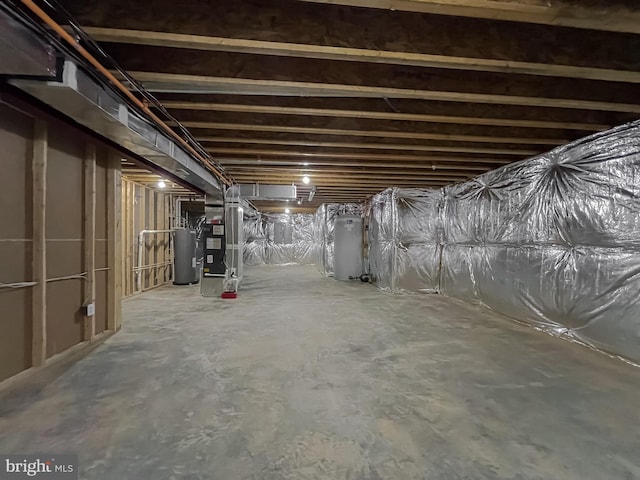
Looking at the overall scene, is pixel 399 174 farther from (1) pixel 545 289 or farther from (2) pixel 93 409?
(2) pixel 93 409

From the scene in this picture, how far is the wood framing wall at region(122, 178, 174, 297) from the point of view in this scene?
5.36 metres

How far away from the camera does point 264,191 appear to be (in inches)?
218

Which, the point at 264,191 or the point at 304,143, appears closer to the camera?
the point at 304,143

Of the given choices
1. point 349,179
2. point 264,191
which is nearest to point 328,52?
point 349,179

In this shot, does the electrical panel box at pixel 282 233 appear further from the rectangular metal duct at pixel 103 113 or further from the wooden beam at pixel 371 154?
the rectangular metal duct at pixel 103 113

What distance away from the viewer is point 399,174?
201 inches

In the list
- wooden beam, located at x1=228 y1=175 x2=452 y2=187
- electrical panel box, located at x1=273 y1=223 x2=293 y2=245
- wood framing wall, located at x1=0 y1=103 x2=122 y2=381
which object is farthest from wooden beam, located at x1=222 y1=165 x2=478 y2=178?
electrical panel box, located at x1=273 y1=223 x2=293 y2=245

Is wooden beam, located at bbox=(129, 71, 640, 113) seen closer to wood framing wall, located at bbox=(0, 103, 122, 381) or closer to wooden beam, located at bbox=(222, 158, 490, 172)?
wood framing wall, located at bbox=(0, 103, 122, 381)

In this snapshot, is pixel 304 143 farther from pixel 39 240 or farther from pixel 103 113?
pixel 39 240

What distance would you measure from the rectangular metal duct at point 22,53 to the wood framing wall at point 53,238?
36.1 inches

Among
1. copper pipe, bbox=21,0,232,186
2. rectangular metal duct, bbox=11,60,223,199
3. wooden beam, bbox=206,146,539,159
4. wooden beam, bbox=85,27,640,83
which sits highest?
wooden beam, bbox=85,27,640,83

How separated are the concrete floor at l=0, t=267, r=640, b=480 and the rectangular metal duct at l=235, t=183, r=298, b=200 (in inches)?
109

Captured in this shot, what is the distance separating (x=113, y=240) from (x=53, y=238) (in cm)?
71

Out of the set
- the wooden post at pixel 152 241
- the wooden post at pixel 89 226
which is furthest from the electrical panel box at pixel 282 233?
the wooden post at pixel 89 226
